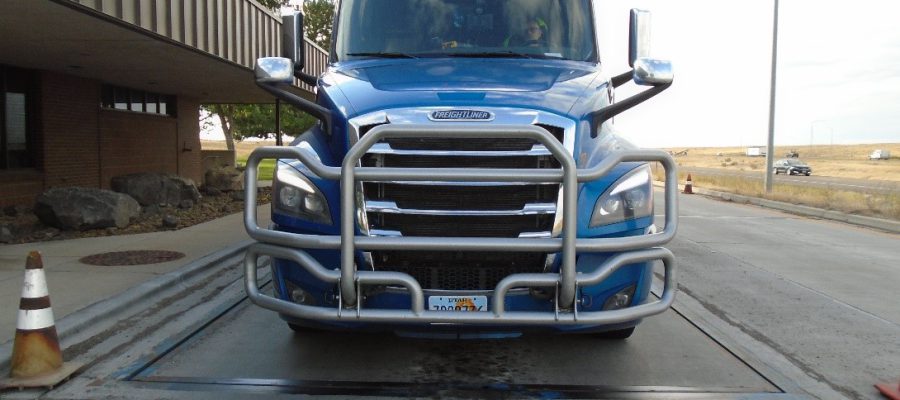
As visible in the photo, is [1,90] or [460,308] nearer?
[460,308]

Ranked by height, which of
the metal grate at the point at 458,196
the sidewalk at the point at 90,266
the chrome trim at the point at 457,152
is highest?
the chrome trim at the point at 457,152

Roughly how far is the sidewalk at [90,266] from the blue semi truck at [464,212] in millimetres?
2681

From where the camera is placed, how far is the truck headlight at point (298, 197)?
3760mm

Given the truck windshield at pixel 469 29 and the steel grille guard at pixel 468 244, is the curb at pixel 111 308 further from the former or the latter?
the truck windshield at pixel 469 29

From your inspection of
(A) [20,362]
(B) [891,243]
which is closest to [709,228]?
(B) [891,243]

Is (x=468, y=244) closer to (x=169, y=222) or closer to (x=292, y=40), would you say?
(x=292, y=40)

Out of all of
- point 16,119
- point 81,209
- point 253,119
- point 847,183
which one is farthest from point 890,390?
point 847,183

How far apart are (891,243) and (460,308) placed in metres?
11.5

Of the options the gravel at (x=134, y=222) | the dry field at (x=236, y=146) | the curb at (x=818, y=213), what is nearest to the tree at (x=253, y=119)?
the dry field at (x=236, y=146)

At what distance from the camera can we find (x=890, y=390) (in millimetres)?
4277

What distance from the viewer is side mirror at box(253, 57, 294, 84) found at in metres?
4.48

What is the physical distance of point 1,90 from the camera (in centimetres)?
1194

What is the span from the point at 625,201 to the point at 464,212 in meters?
0.87

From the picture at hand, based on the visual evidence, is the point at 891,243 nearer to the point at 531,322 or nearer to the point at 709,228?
the point at 709,228
